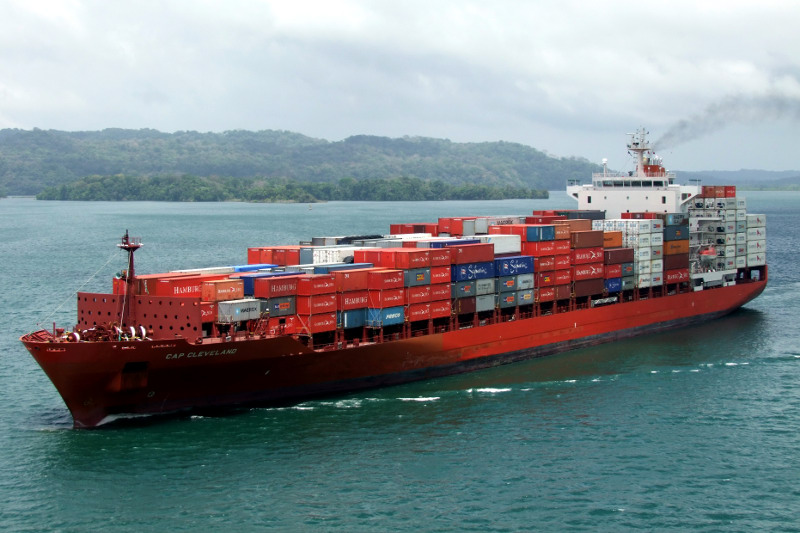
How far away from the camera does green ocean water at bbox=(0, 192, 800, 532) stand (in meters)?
26.0

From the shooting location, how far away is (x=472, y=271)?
141 ft

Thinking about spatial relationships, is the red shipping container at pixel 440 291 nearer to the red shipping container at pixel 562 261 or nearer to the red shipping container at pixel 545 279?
the red shipping container at pixel 545 279

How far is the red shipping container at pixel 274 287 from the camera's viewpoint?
35688 mm

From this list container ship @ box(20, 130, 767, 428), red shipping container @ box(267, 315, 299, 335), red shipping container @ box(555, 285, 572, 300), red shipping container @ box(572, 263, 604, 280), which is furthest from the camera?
red shipping container @ box(572, 263, 604, 280)

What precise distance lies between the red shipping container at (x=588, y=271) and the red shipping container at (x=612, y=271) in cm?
56

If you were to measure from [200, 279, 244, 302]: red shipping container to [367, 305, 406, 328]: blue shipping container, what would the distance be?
6003 mm

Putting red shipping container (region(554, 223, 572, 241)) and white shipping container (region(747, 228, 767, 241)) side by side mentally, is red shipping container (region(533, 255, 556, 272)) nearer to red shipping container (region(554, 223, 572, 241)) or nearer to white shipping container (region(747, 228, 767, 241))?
red shipping container (region(554, 223, 572, 241))

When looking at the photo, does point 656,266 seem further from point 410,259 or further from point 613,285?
point 410,259

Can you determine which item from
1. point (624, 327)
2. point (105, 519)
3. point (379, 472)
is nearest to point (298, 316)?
point (379, 472)

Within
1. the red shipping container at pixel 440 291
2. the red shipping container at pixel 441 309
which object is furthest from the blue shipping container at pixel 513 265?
the red shipping container at pixel 441 309

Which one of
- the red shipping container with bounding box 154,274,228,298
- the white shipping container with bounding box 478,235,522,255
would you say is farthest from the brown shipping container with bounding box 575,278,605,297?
the red shipping container with bounding box 154,274,228,298

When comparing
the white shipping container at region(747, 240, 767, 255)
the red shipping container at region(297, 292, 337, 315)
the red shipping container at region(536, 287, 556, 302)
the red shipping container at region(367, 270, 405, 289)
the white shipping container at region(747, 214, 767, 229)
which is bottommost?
the red shipping container at region(536, 287, 556, 302)

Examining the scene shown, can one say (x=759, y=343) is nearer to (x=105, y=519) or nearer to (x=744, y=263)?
(x=744, y=263)

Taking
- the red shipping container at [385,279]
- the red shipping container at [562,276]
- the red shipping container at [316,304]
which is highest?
the red shipping container at [385,279]
